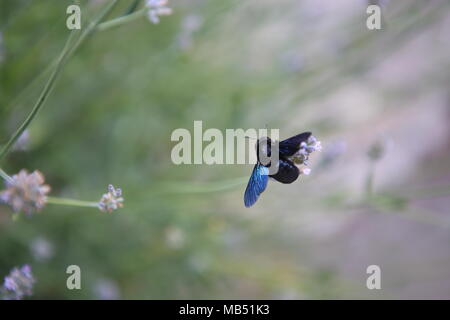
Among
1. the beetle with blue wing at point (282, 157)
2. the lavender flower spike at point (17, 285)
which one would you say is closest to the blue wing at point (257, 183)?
the beetle with blue wing at point (282, 157)

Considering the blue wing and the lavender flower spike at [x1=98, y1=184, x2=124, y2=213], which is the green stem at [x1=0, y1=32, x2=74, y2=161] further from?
the blue wing

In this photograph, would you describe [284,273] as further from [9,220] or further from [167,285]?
[9,220]

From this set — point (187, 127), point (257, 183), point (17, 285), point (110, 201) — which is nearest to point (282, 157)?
point (257, 183)

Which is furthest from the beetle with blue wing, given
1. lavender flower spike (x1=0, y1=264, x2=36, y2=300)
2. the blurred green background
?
the blurred green background

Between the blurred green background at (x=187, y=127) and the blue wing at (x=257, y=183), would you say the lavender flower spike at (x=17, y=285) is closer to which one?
the blue wing at (x=257, y=183)

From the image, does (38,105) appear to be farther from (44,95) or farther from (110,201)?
(110,201)

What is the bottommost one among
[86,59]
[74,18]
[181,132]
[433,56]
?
[74,18]
